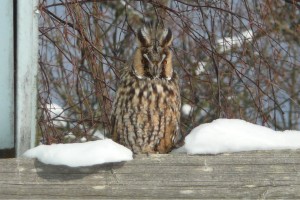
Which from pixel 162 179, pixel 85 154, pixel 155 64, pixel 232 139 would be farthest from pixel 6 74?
pixel 155 64

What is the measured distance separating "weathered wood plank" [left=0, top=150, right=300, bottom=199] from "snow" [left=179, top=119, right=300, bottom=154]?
2cm

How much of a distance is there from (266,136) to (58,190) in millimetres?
542

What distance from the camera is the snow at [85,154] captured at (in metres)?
1.71

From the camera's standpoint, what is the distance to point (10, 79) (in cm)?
189

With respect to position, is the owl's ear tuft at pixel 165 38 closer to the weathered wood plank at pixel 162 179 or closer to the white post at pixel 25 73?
the white post at pixel 25 73

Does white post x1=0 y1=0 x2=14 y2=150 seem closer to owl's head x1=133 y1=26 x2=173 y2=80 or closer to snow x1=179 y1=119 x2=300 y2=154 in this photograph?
snow x1=179 y1=119 x2=300 y2=154

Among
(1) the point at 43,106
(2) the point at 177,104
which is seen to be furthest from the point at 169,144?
(1) the point at 43,106

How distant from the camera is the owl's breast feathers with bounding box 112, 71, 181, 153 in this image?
2.57 m

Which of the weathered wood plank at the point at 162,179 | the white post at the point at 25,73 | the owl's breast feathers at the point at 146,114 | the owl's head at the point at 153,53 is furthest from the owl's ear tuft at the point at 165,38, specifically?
the weathered wood plank at the point at 162,179

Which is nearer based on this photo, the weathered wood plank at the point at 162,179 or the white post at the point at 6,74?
the weathered wood plank at the point at 162,179

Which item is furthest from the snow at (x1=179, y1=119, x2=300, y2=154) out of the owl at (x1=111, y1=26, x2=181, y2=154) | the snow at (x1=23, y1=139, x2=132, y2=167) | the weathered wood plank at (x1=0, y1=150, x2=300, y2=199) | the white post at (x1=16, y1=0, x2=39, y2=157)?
the owl at (x1=111, y1=26, x2=181, y2=154)

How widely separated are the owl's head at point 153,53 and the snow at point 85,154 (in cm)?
72

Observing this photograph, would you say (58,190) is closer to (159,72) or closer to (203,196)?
(203,196)

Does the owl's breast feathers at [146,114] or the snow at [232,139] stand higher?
the owl's breast feathers at [146,114]
